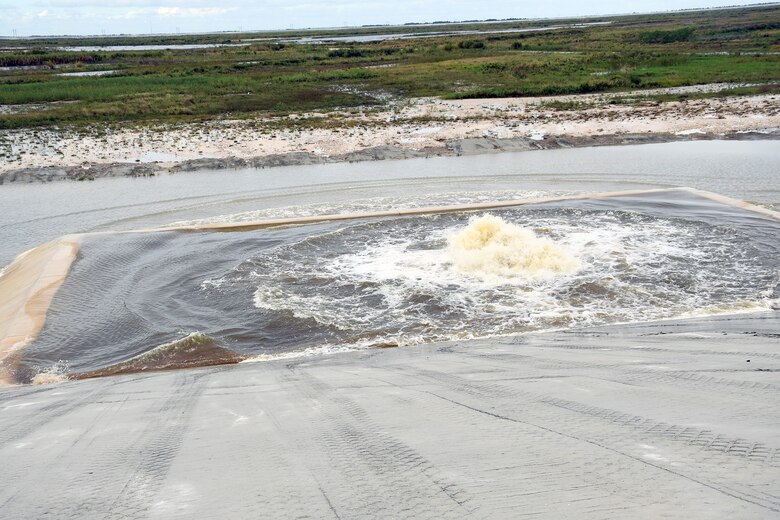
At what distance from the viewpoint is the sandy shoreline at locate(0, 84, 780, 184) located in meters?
21.5

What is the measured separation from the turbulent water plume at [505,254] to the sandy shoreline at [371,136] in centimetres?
1071

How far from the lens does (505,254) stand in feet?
35.2

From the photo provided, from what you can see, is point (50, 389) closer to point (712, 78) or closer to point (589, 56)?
point (712, 78)

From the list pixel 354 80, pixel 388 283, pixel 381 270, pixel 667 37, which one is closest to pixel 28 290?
pixel 381 270

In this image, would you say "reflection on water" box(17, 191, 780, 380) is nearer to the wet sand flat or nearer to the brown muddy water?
the brown muddy water

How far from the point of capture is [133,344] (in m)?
8.73

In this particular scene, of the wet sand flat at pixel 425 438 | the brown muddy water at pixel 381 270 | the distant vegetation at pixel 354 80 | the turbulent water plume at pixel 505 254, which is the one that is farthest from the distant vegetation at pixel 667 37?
the wet sand flat at pixel 425 438

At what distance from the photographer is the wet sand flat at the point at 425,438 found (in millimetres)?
3709

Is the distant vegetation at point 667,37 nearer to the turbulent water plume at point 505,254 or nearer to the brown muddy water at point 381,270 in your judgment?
the brown muddy water at point 381,270

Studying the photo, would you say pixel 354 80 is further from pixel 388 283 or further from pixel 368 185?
pixel 388 283

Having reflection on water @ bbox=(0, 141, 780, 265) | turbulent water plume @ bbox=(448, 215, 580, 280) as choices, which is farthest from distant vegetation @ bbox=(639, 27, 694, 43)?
turbulent water plume @ bbox=(448, 215, 580, 280)

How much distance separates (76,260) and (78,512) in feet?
29.3

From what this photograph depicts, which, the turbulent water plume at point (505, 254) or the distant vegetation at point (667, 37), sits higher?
the distant vegetation at point (667, 37)

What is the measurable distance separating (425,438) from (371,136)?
66.3 ft
